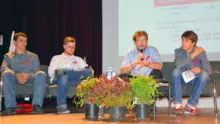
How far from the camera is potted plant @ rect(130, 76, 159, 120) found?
3.18m

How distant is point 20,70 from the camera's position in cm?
461

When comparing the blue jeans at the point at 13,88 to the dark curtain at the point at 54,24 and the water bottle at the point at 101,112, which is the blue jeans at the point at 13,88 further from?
the dark curtain at the point at 54,24

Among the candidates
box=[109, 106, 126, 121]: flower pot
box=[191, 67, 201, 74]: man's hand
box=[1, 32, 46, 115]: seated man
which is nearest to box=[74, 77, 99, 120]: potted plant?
box=[109, 106, 126, 121]: flower pot

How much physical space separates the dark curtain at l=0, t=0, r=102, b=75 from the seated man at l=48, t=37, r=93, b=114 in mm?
1346

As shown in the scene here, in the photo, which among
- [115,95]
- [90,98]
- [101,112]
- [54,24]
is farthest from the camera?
[54,24]

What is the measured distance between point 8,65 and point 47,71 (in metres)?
0.69

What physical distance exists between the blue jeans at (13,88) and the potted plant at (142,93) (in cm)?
145

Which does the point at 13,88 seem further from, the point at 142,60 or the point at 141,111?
the point at 141,111

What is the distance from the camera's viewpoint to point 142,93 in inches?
126

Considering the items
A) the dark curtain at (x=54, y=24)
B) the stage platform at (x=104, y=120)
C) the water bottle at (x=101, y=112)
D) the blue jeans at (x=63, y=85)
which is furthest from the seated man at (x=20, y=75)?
the dark curtain at (x=54, y=24)

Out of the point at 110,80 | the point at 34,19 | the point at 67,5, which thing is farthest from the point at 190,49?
the point at 34,19

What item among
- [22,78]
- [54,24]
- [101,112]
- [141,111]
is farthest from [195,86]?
[54,24]

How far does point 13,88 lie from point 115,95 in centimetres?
163

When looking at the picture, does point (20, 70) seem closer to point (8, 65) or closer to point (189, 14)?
point (8, 65)
